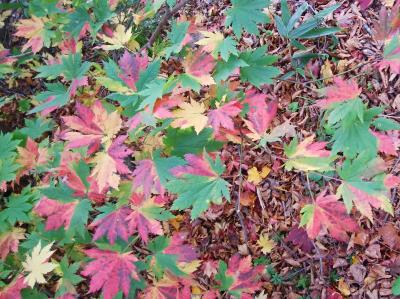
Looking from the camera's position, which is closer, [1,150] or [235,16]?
[235,16]

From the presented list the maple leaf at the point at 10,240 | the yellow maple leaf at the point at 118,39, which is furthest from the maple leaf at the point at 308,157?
the maple leaf at the point at 10,240

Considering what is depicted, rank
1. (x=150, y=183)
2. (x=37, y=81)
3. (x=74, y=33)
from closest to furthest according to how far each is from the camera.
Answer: (x=150, y=183)
(x=74, y=33)
(x=37, y=81)

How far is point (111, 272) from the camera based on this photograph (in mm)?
1767

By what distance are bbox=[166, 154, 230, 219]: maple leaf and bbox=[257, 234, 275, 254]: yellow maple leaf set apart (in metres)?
1.22

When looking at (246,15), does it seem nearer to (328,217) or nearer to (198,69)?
(198,69)

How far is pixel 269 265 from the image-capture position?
8.64 feet

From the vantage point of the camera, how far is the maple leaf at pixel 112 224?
5.67 feet

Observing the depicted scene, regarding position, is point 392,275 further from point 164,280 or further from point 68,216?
point 68,216

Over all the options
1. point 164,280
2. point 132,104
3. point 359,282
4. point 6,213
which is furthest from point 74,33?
point 359,282

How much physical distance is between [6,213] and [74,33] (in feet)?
3.72

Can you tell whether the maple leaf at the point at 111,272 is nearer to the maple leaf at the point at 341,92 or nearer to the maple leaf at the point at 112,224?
the maple leaf at the point at 112,224

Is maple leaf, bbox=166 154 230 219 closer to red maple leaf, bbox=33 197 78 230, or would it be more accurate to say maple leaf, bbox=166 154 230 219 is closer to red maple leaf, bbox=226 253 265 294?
red maple leaf, bbox=33 197 78 230

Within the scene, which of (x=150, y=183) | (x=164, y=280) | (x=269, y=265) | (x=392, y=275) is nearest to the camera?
(x=150, y=183)

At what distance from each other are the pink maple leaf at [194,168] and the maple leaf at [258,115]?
31 cm
